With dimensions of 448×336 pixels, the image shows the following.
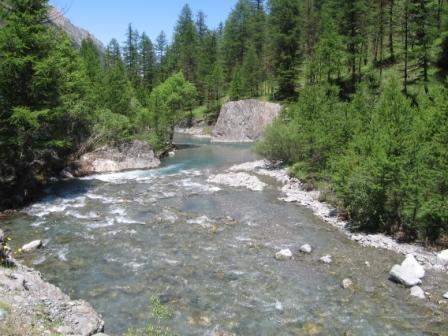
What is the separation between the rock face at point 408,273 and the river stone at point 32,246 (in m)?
15.5

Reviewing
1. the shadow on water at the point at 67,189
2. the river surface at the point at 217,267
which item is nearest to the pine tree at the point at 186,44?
the shadow on water at the point at 67,189

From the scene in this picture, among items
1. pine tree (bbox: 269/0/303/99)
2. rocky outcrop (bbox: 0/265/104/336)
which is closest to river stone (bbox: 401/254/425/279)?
rocky outcrop (bbox: 0/265/104/336)

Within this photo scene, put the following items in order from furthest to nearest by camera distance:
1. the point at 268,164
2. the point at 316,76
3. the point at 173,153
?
the point at 316,76
the point at 173,153
the point at 268,164

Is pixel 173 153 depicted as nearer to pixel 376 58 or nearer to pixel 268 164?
pixel 268 164

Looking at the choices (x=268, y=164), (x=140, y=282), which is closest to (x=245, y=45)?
(x=268, y=164)

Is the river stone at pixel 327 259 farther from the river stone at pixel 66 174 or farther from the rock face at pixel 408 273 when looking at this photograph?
the river stone at pixel 66 174

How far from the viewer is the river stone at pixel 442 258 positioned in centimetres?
1642

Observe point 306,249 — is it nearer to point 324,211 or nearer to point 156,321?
point 324,211

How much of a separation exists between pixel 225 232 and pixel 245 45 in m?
81.7

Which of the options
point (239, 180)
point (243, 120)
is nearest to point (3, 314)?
point (239, 180)

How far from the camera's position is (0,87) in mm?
26281

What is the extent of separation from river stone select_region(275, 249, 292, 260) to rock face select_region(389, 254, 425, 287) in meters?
4.29

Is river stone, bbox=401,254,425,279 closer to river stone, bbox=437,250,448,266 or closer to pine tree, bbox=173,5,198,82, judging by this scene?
river stone, bbox=437,250,448,266

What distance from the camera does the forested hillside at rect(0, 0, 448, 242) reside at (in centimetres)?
1953
